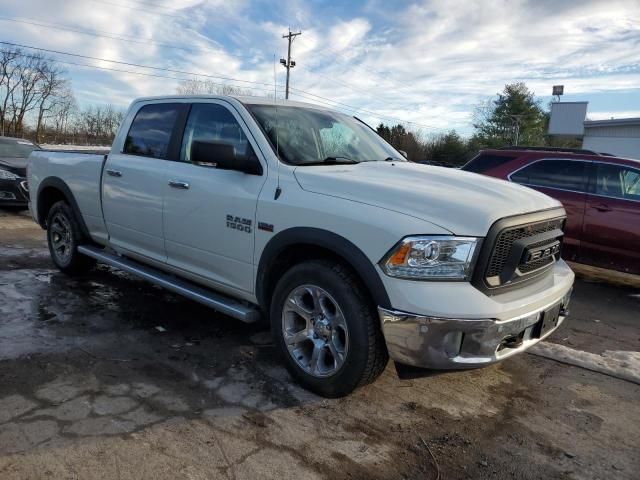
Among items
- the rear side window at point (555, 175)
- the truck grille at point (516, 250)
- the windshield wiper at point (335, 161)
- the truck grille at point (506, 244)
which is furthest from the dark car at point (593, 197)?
the windshield wiper at point (335, 161)

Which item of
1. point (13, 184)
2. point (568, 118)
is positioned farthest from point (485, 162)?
point (568, 118)

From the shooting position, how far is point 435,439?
2980mm

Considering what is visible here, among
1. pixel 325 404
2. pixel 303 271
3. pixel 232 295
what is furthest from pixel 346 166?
pixel 325 404

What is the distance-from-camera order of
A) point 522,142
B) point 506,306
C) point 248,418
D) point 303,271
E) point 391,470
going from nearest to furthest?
point 391,470 → point 506,306 → point 248,418 → point 303,271 → point 522,142

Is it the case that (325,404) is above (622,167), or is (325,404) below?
below

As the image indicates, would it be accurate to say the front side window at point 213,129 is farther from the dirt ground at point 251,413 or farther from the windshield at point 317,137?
the dirt ground at point 251,413

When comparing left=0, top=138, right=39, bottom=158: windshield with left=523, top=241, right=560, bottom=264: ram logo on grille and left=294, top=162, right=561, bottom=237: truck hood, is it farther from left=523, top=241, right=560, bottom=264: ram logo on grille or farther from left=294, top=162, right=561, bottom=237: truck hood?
left=523, top=241, right=560, bottom=264: ram logo on grille

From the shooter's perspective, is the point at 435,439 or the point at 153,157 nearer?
the point at 435,439

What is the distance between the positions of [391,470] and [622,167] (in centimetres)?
569

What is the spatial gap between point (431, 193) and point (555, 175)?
4.80 metres

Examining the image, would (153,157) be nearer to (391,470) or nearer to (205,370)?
(205,370)

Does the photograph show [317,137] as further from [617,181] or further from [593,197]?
[617,181]

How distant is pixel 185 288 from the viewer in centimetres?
416

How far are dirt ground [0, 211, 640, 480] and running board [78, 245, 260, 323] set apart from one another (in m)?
0.40
